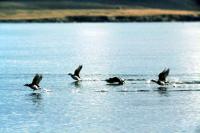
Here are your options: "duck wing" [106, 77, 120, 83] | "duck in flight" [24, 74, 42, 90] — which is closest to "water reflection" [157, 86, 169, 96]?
"duck wing" [106, 77, 120, 83]

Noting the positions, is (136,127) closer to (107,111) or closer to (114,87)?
(107,111)

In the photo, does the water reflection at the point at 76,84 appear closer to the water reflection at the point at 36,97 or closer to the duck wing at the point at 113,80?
the duck wing at the point at 113,80

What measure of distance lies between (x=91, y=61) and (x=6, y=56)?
16.2 metres

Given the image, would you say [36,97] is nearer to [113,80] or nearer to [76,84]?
[76,84]

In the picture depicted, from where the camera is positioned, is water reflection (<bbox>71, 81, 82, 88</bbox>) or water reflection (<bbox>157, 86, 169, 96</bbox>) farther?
water reflection (<bbox>71, 81, 82, 88</bbox>)

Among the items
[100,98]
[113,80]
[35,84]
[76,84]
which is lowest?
[100,98]

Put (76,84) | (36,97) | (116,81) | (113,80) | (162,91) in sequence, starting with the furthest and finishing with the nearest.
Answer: (76,84), (113,80), (116,81), (162,91), (36,97)

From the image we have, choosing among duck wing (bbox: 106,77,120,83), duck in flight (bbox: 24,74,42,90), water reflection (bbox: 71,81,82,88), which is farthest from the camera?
duck wing (bbox: 106,77,120,83)

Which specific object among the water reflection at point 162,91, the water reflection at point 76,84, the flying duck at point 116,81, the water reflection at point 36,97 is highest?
the flying duck at point 116,81

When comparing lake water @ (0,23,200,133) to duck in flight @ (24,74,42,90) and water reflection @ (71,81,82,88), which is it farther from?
duck in flight @ (24,74,42,90)

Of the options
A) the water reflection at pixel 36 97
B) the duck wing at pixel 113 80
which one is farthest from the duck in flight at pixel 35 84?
the duck wing at pixel 113 80

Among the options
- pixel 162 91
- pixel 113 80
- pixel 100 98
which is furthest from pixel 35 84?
pixel 162 91

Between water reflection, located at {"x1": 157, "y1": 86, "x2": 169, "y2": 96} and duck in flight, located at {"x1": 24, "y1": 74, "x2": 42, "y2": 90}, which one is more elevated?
duck in flight, located at {"x1": 24, "y1": 74, "x2": 42, "y2": 90}

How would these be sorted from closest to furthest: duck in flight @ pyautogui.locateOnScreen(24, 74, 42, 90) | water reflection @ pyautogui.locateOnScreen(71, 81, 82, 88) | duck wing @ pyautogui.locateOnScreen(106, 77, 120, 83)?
1. duck in flight @ pyautogui.locateOnScreen(24, 74, 42, 90)
2. water reflection @ pyautogui.locateOnScreen(71, 81, 82, 88)
3. duck wing @ pyautogui.locateOnScreen(106, 77, 120, 83)
